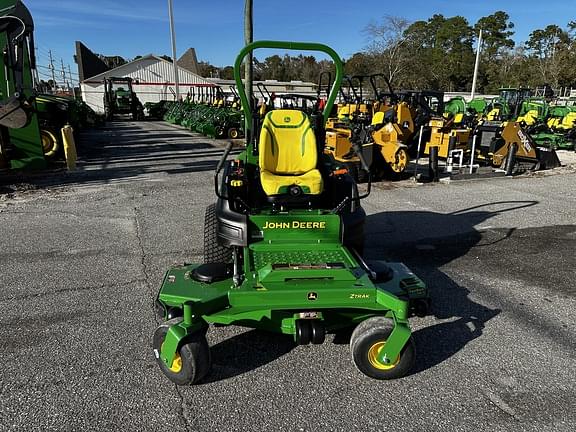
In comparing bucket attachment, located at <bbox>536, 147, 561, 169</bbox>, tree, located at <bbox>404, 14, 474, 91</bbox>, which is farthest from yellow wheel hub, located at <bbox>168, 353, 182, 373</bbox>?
tree, located at <bbox>404, 14, 474, 91</bbox>

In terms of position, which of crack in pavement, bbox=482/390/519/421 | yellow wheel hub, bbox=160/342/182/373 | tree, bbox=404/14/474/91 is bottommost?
crack in pavement, bbox=482/390/519/421

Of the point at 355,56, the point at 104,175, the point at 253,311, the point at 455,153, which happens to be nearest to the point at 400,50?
the point at 355,56

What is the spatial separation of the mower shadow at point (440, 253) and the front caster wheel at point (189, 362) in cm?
102

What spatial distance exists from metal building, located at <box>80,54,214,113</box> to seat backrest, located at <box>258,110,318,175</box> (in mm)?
36106

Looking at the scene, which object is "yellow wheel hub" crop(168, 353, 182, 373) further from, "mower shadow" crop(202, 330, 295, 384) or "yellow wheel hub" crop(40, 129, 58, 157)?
"yellow wheel hub" crop(40, 129, 58, 157)

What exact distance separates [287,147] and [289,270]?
1.61 metres

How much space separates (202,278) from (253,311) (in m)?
0.54

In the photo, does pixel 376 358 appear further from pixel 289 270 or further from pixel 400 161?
pixel 400 161

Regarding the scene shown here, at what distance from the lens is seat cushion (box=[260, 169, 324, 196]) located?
12.5 ft

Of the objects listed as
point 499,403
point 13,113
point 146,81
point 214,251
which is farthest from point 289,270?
point 146,81

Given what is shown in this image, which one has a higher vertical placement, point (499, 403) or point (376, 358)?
point (376, 358)

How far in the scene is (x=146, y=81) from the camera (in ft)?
137

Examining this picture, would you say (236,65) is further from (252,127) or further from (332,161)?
(332,161)

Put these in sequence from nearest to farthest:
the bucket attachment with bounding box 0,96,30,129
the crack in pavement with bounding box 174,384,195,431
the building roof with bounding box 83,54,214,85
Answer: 1. the crack in pavement with bounding box 174,384,195,431
2. the bucket attachment with bounding box 0,96,30,129
3. the building roof with bounding box 83,54,214,85
